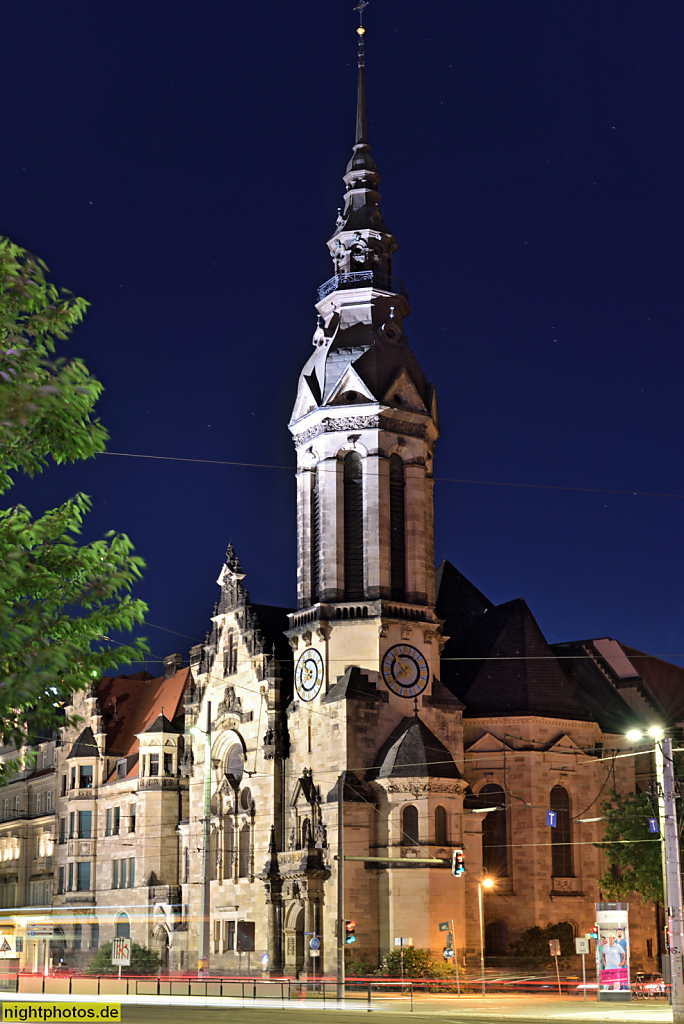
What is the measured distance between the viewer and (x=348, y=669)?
203 ft

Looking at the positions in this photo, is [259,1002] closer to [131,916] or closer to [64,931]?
[131,916]

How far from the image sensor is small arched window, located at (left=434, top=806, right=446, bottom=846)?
58.4m

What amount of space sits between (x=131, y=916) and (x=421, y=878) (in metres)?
25.7

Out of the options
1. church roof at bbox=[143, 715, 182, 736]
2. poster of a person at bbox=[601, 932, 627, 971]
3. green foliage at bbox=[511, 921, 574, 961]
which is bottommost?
green foliage at bbox=[511, 921, 574, 961]

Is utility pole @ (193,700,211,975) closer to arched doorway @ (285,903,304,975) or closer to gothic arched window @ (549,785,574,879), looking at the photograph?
arched doorway @ (285,903,304,975)

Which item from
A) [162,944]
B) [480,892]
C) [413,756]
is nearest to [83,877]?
[162,944]

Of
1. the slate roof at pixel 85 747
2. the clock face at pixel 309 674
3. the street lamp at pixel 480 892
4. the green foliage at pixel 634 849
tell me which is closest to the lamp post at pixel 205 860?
the clock face at pixel 309 674

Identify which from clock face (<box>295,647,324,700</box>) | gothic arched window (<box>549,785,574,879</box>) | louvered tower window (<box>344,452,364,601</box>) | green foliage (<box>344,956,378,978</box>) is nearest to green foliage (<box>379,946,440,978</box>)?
green foliage (<box>344,956,378,978</box>)

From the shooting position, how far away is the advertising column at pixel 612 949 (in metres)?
42.1

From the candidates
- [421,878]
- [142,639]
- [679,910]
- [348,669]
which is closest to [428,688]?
[348,669]

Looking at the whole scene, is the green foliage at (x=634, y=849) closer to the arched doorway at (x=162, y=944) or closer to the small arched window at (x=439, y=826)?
the small arched window at (x=439, y=826)

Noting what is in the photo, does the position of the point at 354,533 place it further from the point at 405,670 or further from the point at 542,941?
the point at 542,941

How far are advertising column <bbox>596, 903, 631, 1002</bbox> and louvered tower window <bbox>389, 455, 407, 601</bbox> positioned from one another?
77.2 ft

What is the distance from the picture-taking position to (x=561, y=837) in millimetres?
63062
